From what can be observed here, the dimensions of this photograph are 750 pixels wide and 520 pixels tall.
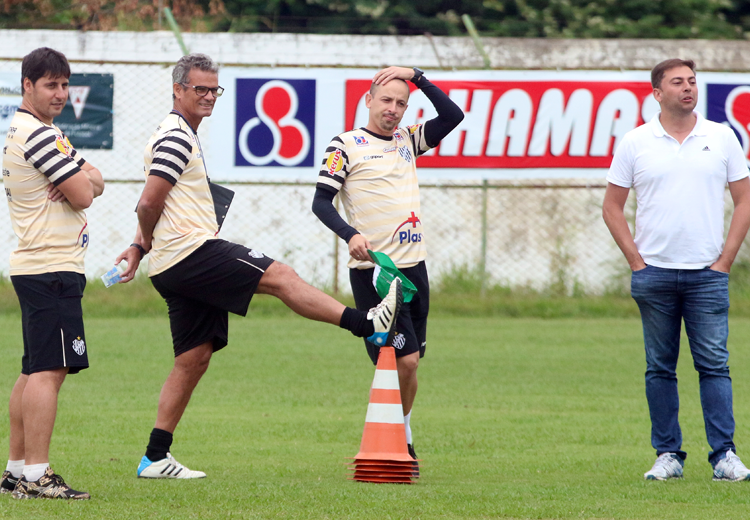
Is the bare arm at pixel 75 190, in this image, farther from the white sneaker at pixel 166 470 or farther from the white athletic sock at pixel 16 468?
the white sneaker at pixel 166 470

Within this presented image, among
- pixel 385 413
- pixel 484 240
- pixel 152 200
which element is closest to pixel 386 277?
pixel 385 413

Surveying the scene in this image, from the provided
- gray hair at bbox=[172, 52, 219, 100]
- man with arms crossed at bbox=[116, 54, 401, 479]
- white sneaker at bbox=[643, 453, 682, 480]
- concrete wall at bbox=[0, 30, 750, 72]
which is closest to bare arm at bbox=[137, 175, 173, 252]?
man with arms crossed at bbox=[116, 54, 401, 479]

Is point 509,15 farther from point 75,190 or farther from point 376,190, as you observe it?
point 75,190

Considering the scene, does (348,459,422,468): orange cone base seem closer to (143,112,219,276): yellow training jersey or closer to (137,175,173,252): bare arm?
(143,112,219,276): yellow training jersey

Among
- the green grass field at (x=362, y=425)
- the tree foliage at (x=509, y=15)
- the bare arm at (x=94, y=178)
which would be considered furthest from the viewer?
the tree foliage at (x=509, y=15)

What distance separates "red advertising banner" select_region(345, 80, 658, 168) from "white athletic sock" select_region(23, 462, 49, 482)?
379 inches

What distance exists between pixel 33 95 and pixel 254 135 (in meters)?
9.14

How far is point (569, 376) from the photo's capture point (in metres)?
9.52

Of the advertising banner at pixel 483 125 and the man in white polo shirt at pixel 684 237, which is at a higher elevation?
the advertising banner at pixel 483 125

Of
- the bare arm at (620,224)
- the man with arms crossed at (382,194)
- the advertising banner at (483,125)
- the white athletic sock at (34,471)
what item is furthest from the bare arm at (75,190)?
the advertising banner at (483,125)

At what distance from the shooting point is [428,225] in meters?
15.8

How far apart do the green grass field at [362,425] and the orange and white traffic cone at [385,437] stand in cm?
15

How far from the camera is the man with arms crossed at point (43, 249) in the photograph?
488 cm

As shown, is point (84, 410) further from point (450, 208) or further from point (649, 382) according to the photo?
point (450, 208)
